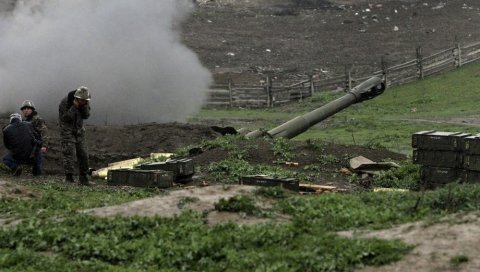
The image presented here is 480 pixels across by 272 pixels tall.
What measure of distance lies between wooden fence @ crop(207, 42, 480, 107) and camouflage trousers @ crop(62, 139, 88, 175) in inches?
864

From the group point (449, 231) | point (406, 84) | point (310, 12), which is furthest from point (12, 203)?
point (310, 12)

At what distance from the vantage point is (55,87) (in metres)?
29.8

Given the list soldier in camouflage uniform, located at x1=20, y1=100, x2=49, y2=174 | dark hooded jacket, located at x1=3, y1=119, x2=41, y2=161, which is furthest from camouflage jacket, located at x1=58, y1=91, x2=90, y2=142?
soldier in camouflage uniform, located at x1=20, y1=100, x2=49, y2=174

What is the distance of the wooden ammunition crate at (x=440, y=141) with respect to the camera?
16688mm

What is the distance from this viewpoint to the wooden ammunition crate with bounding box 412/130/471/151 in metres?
16.7

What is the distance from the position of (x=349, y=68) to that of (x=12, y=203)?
33515 mm

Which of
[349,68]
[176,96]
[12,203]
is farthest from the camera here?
[349,68]

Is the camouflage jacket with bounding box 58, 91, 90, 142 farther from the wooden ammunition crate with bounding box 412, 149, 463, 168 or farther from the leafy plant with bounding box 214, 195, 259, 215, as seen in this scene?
the leafy plant with bounding box 214, 195, 259, 215

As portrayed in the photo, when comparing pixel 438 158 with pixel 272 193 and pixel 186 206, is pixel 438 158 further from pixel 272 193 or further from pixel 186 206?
pixel 186 206

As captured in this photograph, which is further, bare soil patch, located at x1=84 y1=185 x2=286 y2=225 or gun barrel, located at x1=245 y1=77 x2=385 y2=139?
gun barrel, located at x1=245 y1=77 x2=385 y2=139

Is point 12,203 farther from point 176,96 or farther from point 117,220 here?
point 176,96

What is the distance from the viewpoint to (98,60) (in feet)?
100

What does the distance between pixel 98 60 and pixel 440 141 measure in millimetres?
15922

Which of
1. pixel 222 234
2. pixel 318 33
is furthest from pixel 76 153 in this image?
pixel 318 33
